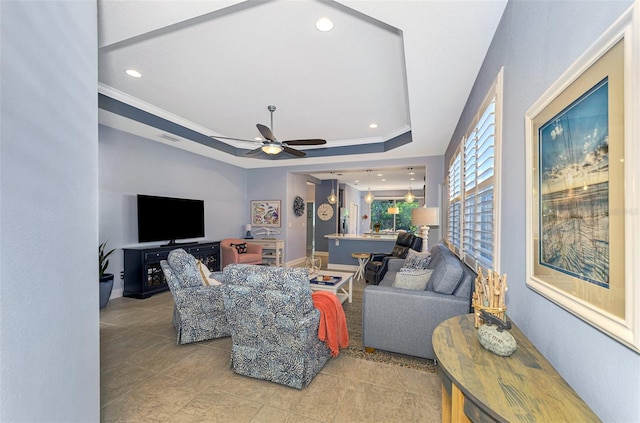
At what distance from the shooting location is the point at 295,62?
9.30 ft

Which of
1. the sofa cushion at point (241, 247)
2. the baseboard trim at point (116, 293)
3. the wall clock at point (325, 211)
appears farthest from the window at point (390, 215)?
the baseboard trim at point (116, 293)

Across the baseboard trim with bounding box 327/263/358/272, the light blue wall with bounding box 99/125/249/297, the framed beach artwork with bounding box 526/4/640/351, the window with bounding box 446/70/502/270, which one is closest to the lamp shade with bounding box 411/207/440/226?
the window with bounding box 446/70/502/270

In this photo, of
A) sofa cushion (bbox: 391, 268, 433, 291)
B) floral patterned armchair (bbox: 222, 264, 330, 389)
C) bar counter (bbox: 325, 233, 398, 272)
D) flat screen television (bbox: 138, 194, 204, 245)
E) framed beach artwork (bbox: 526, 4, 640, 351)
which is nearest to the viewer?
framed beach artwork (bbox: 526, 4, 640, 351)

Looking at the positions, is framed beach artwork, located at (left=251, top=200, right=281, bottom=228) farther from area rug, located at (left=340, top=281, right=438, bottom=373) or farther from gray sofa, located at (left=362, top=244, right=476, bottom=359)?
gray sofa, located at (left=362, top=244, right=476, bottom=359)

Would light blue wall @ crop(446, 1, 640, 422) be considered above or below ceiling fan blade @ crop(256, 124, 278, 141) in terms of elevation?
below

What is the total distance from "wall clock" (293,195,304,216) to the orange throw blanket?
534cm

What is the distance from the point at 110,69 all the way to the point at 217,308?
2872 millimetres

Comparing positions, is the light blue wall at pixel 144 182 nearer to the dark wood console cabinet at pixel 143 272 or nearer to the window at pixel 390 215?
the dark wood console cabinet at pixel 143 272

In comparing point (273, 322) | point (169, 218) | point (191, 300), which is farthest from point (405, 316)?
point (169, 218)

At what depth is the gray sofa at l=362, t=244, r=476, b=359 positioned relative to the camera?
243cm

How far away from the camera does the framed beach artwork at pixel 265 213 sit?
7355 millimetres

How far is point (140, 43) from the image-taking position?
2.58 meters

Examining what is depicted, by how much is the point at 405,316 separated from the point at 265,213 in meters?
5.47

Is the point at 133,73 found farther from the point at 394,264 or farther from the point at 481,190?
the point at 394,264
